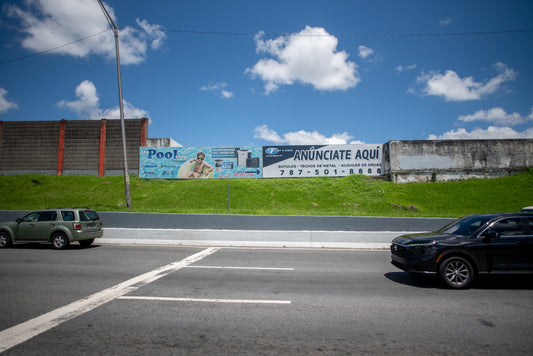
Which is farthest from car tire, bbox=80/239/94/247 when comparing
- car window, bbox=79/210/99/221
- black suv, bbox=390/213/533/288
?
black suv, bbox=390/213/533/288

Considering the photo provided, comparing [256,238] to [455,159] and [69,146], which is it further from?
[69,146]

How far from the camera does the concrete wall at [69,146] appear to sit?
3262 cm

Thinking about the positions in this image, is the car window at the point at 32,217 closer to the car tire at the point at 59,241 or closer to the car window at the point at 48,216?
the car window at the point at 48,216

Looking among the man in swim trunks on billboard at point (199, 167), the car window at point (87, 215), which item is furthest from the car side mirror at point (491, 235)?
the man in swim trunks on billboard at point (199, 167)

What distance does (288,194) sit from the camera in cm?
2655

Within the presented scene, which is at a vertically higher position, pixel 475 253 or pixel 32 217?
pixel 32 217

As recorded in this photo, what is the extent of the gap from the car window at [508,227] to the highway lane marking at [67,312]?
313 inches

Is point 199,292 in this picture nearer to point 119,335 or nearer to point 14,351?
point 119,335

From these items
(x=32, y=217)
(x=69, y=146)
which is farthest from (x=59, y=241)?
(x=69, y=146)

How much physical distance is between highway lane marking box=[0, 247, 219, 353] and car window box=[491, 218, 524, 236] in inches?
313

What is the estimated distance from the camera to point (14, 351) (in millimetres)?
3445

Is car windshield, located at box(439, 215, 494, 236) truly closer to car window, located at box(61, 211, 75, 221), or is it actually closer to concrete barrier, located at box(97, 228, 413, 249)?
concrete barrier, located at box(97, 228, 413, 249)

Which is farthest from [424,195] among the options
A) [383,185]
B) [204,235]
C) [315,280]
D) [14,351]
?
[14,351]

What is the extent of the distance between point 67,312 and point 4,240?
434 inches
